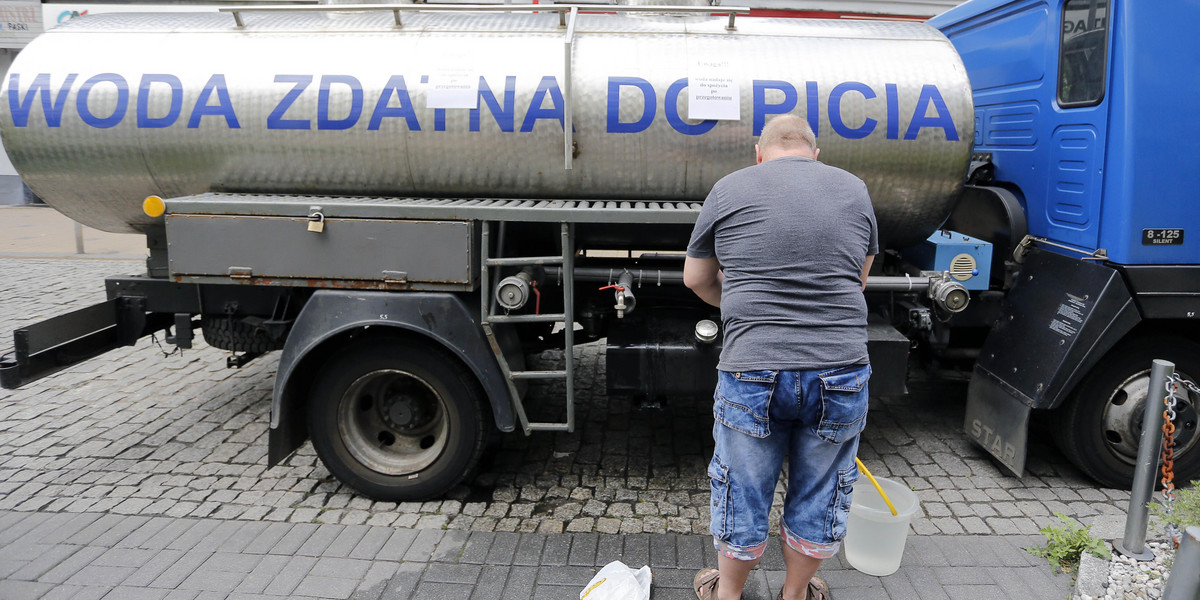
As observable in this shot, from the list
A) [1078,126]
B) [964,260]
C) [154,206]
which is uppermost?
[1078,126]

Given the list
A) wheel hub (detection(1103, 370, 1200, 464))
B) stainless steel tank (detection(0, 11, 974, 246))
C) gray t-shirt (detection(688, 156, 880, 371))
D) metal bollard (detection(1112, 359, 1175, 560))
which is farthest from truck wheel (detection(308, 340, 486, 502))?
wheel hub (detection(1103, 370, 1200, 464))

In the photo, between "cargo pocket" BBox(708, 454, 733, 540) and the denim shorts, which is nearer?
the denim shorts

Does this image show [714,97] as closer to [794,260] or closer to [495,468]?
[794,260]

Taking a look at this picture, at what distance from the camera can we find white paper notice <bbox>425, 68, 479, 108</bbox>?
3.67m

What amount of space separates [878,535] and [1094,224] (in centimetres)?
191

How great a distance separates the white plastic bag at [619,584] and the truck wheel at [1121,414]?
2.48 metres

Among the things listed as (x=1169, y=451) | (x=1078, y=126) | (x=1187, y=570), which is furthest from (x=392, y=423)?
(x=1078, y=126)

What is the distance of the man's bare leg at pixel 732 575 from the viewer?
2879 millimetres

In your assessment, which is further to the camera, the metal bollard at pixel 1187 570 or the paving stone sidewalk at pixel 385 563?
the paving stone sidewalk at pixel 385 563

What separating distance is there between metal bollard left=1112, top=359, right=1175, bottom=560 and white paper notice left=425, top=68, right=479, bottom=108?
312cm

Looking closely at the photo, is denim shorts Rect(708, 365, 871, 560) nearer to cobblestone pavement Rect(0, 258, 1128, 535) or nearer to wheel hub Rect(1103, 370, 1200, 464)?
cobblestone pavement Rect(0, 258, 1128, 535)

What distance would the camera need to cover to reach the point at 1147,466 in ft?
10.2

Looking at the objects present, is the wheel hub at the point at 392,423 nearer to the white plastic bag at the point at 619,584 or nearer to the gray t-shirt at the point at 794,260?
the white plastic bag at the point at 619,584

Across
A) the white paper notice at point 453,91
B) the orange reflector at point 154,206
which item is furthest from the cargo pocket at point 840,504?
the orange reflector at point 154,206
